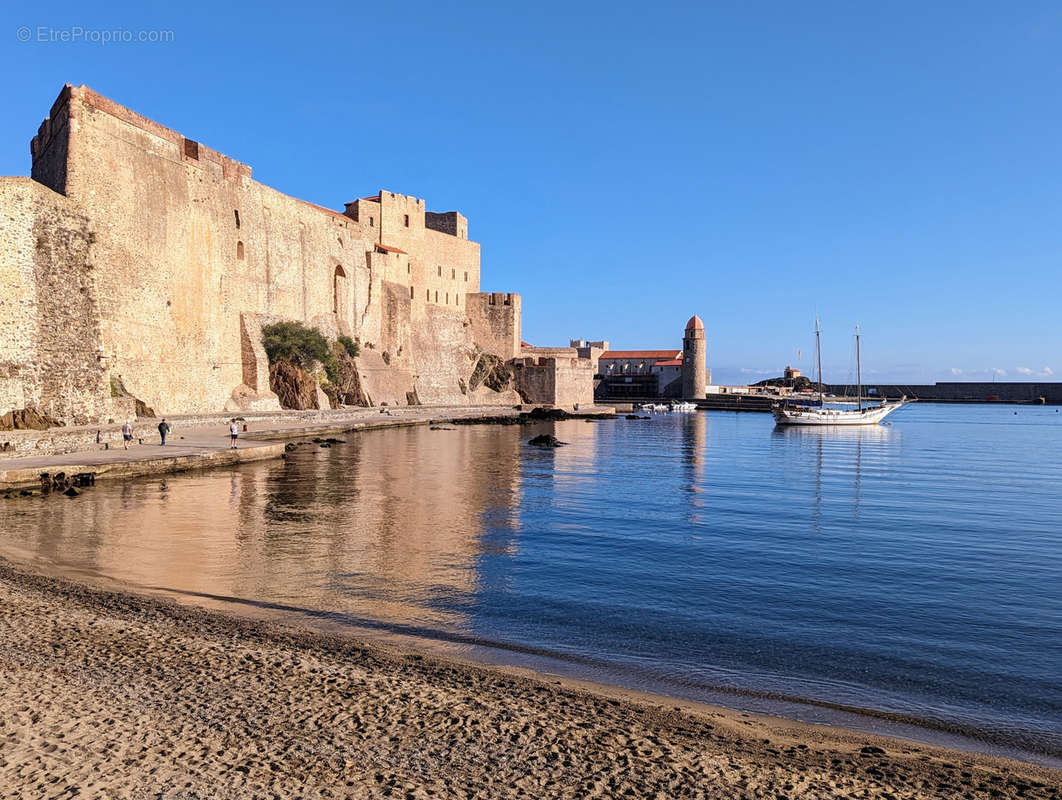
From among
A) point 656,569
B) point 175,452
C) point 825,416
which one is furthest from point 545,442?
point 825,416

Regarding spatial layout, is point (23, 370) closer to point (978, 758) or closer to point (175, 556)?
point (175, 556)

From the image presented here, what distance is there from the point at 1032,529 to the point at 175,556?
44.3 feet

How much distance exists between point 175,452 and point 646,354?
242 feet

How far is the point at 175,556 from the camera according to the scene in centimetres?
912

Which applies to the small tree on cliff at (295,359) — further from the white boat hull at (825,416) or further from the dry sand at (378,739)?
the white boat hull at (825,416)

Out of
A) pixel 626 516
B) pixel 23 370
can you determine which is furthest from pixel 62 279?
pixel 626 516

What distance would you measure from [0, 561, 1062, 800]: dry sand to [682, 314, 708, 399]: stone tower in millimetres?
70278

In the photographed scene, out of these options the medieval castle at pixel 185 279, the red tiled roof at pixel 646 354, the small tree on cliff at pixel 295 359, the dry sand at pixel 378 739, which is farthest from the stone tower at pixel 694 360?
the dry sand at pixel 378 739

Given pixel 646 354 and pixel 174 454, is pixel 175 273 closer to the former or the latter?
pixel 174 454

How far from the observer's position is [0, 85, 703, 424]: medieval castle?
17906mm

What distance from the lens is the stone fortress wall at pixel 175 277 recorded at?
1784 cm

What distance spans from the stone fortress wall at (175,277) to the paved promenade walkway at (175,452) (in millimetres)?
1818

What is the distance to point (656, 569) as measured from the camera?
9203 mm

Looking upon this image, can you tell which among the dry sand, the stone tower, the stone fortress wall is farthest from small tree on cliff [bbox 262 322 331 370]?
the stone tower
